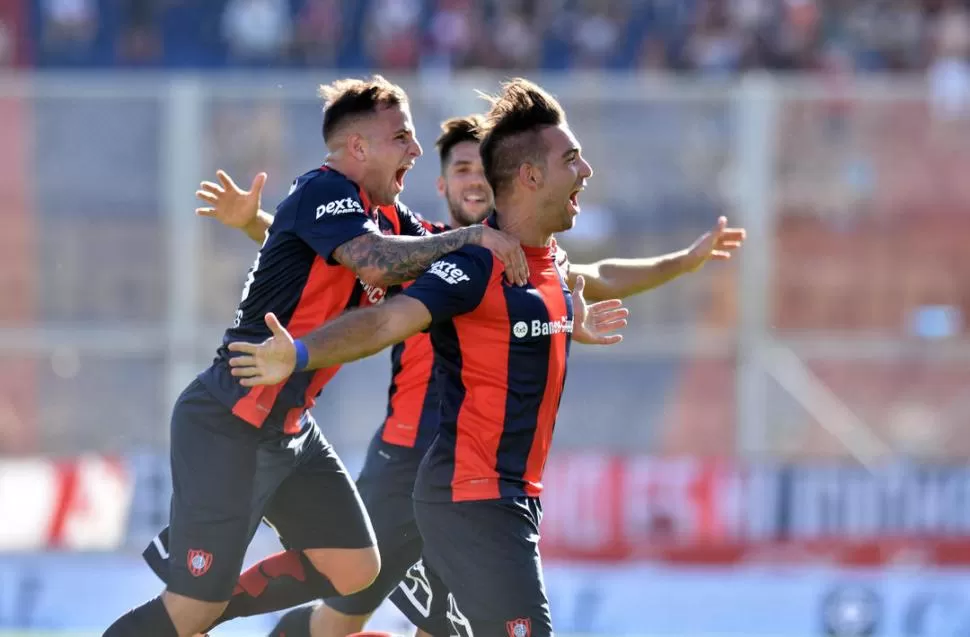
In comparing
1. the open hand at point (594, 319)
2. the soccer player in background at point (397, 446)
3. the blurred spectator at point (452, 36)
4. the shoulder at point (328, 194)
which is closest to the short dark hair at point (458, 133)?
the soccer player in background at point (397, 446)

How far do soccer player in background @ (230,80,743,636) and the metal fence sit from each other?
619 centimetres

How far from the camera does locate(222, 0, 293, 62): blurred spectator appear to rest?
1845 centimetres

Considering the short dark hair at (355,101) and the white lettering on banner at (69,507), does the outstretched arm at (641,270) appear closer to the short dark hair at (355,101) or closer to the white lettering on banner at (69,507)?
the short dark hair at (355,101)

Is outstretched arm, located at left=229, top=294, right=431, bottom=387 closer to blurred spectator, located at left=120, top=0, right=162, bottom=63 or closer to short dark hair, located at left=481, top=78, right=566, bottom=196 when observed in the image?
short dark hair, located at left=481, top=78, right=566, bottom=196

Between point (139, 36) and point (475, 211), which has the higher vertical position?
point (139, 36)

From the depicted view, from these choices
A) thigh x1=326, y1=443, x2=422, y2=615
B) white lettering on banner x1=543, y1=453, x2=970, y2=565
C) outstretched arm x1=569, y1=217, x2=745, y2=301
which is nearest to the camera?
thigh x1=326, y1=443, x2=422, y2=615

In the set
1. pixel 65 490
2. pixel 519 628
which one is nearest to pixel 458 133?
pixel 519 628

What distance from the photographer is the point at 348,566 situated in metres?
6.45

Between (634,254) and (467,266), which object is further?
(634,254)

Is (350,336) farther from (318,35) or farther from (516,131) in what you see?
(318,35)

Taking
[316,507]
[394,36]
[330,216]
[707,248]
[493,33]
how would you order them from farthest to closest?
1. [394,36]
2. [493,33]
3. [707,248]
4. [316,507]
5. [330,216]

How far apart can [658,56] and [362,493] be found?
39.4 ft

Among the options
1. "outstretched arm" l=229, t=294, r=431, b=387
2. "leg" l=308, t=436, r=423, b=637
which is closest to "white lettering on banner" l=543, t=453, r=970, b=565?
"leg" l=308, t=436, r=423, b=637

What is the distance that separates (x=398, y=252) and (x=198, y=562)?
4.95ft
